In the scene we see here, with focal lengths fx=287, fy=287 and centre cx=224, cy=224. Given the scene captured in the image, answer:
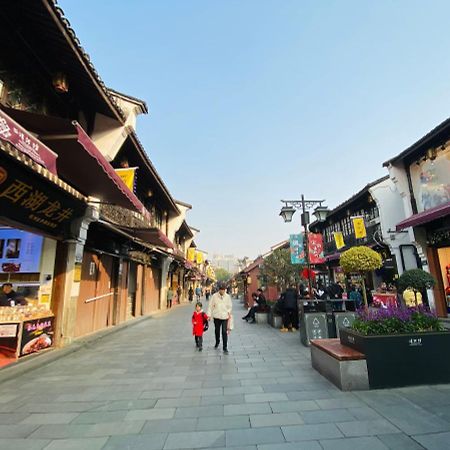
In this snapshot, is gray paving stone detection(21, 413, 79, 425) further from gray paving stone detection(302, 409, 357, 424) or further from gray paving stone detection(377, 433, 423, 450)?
gray paving stone detection(377, 433, 423, 450)

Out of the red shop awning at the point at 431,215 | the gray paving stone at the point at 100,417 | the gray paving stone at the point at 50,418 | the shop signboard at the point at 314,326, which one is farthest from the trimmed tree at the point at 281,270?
the gray paving stone at the point at 50,418

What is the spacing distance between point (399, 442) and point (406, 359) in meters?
1.74

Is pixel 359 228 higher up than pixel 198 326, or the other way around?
pixel 359 228

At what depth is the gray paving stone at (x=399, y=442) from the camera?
2.62 metres

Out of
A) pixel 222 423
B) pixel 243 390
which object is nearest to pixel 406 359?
pixel 243 390

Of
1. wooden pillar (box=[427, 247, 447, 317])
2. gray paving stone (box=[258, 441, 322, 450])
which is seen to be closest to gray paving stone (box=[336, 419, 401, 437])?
gray paving stone (box=[258, 441, 322, 450])

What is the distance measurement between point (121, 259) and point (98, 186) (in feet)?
19.1

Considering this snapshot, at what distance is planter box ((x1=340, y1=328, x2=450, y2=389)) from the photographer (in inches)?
162

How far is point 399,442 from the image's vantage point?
2715 mm

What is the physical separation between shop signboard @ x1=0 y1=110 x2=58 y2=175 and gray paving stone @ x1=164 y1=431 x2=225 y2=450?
3.74 metres

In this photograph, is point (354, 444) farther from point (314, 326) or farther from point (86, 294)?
point (86, 294)

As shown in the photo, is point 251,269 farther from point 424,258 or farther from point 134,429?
point 134,429

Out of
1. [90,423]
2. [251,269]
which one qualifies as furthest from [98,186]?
[251,269]

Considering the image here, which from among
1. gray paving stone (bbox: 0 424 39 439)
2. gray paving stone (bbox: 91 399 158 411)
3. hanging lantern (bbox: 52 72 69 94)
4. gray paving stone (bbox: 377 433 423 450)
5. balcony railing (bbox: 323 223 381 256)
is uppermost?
hanging lantern (bbox: 52 72 69 94)
